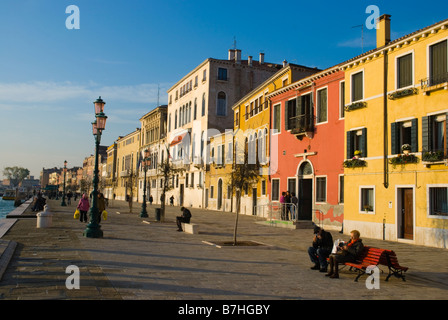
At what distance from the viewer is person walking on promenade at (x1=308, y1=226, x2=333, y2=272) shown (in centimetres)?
1041

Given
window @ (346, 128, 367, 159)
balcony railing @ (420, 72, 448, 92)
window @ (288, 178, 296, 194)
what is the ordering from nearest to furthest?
balcony railing @ (420, 72, 448, 92), window @ (346, 128, 367, 159), window @ (288, 178, 296, 194)

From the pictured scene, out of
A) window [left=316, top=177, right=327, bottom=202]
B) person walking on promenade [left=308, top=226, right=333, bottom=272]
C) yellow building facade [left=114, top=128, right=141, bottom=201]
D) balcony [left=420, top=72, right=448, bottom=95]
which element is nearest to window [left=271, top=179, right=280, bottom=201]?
window [left=316, top=177, right=327, bottom=202]

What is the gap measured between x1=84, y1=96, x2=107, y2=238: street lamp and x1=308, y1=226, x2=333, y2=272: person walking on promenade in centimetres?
890

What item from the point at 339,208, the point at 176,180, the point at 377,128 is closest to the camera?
the point at 377,128

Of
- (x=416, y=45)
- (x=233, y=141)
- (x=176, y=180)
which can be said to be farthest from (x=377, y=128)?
(x=176, y=180)

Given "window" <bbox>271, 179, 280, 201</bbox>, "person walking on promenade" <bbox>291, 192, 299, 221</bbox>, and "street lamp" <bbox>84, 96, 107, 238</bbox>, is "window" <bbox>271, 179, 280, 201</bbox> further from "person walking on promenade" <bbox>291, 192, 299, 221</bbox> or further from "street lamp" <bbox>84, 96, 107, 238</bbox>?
"street lamp" <bbox>84, 96, 107, 238</bbox>

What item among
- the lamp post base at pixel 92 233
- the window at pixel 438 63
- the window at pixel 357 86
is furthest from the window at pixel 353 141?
the lamp post base at pixel 92 233

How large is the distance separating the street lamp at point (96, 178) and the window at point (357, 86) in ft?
38.6

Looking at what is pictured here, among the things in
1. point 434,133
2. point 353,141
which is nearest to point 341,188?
point 353,141

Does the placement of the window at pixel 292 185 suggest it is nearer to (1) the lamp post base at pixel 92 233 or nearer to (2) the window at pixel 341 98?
(2) the window at pixel 341 98

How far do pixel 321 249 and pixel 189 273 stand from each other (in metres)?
3.22

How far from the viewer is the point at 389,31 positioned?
20.5 m
